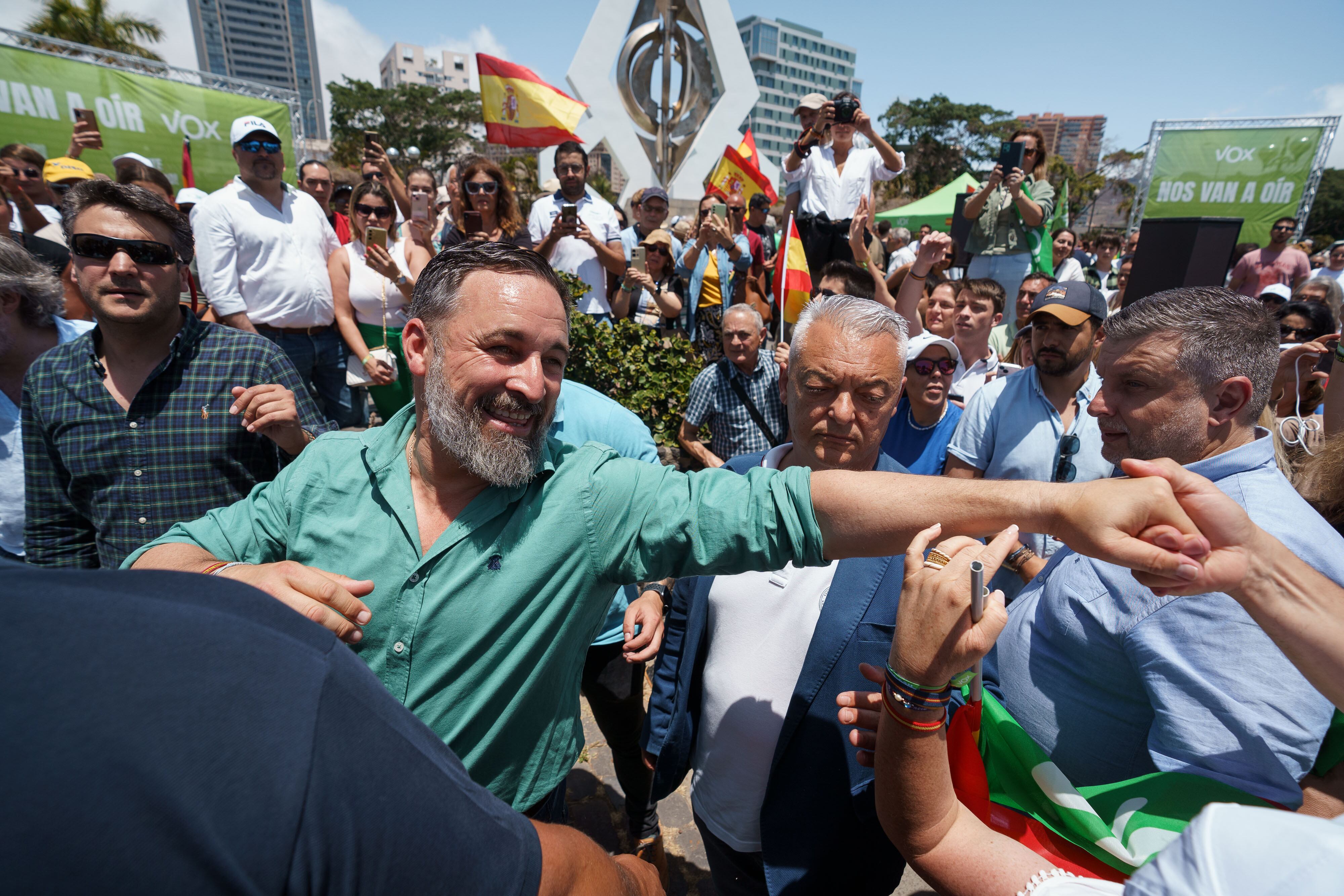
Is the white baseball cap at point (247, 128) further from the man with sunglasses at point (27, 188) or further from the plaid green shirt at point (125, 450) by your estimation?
the plaid green shirt at point (125, 450)

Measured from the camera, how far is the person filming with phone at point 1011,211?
5.92 m

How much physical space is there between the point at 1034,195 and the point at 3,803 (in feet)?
25.5

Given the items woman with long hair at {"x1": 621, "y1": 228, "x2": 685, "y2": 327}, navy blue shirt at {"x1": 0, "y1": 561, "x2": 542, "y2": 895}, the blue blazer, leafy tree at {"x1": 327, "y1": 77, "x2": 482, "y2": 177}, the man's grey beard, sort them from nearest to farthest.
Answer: navy blue shirt at {"x1": 0, "y1": 561, "x2": 542, "y2": 895}, the man's grey beard, the blue blazer, woman with long hair at {"x1": 621, "y1": 228, "x2": 685, "y2": 327}, leafy tree at {"x1": 327, "y1": 77, "x2": 482, "y2": 177}

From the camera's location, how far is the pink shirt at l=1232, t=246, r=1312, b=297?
974cm

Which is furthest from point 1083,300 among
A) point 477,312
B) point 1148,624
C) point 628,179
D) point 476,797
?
point 628,179

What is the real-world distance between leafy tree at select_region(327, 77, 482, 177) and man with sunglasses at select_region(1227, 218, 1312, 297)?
51.7 meters

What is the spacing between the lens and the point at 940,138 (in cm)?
6031

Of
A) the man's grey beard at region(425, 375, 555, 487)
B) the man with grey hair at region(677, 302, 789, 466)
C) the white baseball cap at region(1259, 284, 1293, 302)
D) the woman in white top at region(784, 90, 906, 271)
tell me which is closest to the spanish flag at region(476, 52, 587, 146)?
the woman in white top at region(784, 90, 906, 271)

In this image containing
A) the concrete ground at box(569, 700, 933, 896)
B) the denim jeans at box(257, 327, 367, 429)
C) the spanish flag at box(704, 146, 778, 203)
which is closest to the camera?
the concrete ground at box(569, 700, 933, 896)

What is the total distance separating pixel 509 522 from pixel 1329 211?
72.5 metres

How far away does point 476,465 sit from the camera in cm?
152

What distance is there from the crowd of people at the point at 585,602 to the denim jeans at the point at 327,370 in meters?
1.97

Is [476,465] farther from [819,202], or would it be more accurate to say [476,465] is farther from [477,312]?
[819,202]

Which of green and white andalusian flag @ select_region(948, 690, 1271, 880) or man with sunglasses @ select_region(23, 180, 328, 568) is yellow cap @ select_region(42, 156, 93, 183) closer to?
man with sunglasses @ select_region(23, 180, 328, 568)
